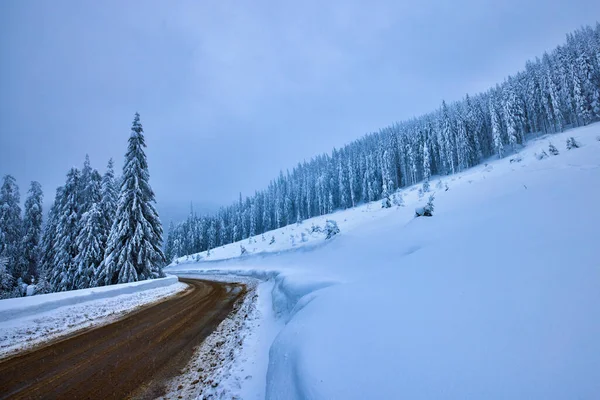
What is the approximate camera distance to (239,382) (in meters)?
4.77

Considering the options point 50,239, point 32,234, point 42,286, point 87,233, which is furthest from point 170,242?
point 42,286

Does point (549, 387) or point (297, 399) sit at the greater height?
point (549, 387)

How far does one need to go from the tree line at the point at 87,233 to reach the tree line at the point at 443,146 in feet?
83.1

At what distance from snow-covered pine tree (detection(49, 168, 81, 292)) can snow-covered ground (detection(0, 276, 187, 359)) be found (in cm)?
1411

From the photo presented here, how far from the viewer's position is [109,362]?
18.1 ft

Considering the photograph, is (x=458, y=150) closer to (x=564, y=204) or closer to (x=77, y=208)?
(x=564, y=204)

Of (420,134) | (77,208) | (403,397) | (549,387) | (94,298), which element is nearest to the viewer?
(549,387)

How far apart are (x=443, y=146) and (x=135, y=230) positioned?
217ft

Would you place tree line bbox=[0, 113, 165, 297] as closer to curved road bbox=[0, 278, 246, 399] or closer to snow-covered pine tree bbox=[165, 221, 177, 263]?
curved road bbox=[0, 278, 246, 399]

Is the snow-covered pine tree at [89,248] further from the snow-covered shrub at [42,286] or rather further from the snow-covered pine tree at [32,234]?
the snow-covered pine tree at [32,234]

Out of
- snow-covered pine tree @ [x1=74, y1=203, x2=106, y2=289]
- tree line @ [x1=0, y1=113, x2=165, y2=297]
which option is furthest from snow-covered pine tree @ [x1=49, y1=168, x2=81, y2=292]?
snow-covered pine tree @ [x1=74, y1=203, x2=106, y2=289]

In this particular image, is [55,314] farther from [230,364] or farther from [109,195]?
[109,195]

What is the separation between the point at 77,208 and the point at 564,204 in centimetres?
3382

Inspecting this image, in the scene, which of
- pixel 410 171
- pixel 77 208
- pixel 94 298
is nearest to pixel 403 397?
pixel 94 298
